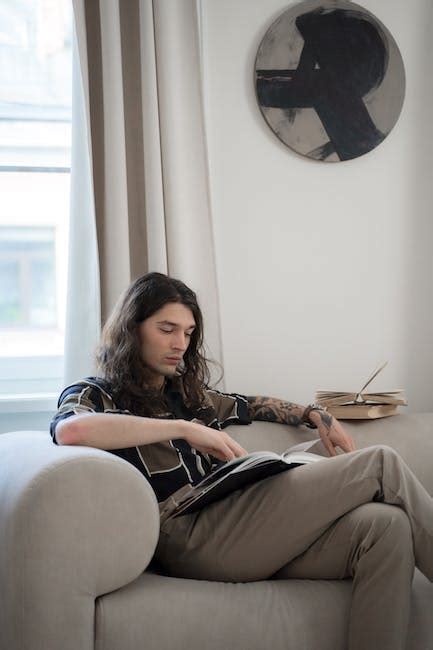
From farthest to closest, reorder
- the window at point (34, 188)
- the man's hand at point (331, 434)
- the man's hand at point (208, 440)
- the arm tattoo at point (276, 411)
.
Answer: the window at point (34, 188) < the arm tattoo at point (276, 411) < the man's hand at point (331, 434) < the man's hand at point (208, 440)

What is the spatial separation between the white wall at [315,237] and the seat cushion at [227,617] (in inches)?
49.6

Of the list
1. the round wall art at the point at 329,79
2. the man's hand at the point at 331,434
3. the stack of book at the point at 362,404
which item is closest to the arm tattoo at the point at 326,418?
the man's hand at the point at 331,434

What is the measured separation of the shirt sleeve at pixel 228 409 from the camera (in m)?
2.19

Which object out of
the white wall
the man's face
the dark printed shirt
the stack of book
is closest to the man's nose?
the man's face

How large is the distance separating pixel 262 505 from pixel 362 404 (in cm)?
79

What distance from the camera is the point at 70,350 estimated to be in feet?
8.10

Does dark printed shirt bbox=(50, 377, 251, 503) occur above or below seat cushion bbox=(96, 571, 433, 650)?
above

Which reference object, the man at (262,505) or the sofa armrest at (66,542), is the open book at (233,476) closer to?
the man at (262,505)

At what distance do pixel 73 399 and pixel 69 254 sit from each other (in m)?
0.80

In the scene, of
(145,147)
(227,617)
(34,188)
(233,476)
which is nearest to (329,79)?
(145,147)

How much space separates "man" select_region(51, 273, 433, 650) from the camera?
1489 mm

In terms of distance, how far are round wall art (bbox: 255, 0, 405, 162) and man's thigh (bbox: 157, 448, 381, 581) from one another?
1.43 meters

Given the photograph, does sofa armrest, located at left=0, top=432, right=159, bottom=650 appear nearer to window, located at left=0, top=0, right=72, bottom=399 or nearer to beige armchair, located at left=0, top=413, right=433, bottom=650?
beige armchair, located at left=0, top=413, right=433, bottom=650

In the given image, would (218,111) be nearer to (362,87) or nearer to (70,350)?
(362,87)
